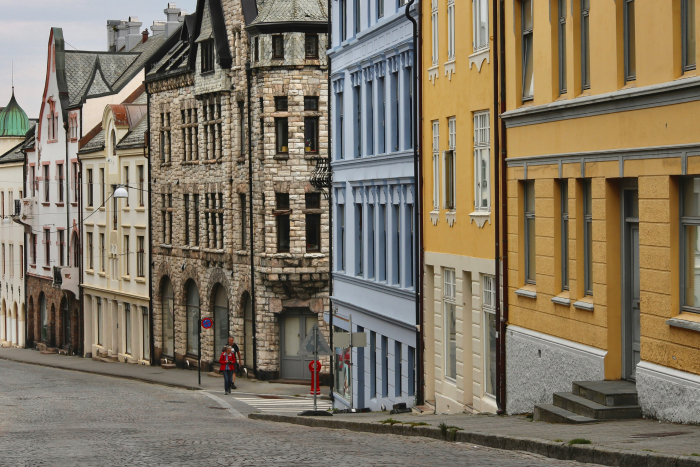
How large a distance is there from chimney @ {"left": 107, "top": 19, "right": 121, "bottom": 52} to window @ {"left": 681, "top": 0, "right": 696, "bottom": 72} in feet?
232

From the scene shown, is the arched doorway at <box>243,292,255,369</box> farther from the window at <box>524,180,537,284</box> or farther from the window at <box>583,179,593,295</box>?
the window at <box>583,179,593,295</box>

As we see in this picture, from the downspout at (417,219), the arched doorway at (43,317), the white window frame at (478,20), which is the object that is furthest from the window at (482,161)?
the arched doorway at (43,317)

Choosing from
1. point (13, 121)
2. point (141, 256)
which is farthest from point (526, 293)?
point (13, 121)

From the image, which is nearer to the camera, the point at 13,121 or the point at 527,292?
the point at 527,292

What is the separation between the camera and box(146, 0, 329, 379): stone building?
154 feet

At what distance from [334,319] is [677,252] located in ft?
75.7

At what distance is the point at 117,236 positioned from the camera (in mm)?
64250

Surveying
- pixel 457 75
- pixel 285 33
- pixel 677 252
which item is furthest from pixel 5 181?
pixel 677 252

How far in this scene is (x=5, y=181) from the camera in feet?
282

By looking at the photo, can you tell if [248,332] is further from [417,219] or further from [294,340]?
[417,219]

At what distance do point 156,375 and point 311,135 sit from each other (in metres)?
12.5

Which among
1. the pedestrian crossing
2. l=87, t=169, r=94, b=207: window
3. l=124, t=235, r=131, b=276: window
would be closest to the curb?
the pedestrian crossing

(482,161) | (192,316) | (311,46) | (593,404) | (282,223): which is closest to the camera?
(593,404)

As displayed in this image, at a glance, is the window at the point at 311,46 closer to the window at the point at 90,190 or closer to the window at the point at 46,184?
the window at the point at 90,190
